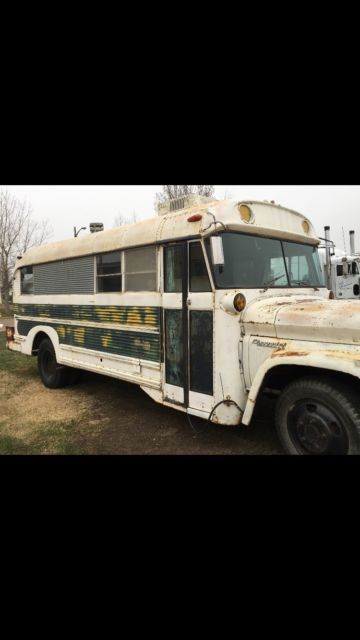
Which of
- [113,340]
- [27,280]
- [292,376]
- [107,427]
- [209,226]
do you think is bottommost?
[107,427]

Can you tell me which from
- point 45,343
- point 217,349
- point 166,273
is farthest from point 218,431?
point 45,343

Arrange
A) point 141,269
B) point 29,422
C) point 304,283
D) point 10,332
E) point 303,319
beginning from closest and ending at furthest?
1. point 303,319
2. point 304,283
3. point 141,269
4. point 29,422
5. point 10,332

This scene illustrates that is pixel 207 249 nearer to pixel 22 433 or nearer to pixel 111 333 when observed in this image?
pixel 111 333

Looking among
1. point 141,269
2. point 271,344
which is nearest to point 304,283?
point 271,344

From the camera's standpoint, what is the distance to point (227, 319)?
3.61 m

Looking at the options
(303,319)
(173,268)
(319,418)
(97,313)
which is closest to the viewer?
(319,418)

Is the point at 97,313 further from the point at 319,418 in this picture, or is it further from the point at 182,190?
the point at 182,190

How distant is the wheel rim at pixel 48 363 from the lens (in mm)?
6639

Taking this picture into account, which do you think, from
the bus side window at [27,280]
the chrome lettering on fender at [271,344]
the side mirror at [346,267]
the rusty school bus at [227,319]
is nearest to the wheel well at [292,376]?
the rusty school bus at [227,319]

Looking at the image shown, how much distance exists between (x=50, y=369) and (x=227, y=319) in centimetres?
430

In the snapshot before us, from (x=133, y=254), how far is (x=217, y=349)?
1.79m

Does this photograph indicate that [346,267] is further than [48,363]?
Yes

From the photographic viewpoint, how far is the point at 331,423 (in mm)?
2945

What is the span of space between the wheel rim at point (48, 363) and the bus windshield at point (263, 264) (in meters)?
4.16
